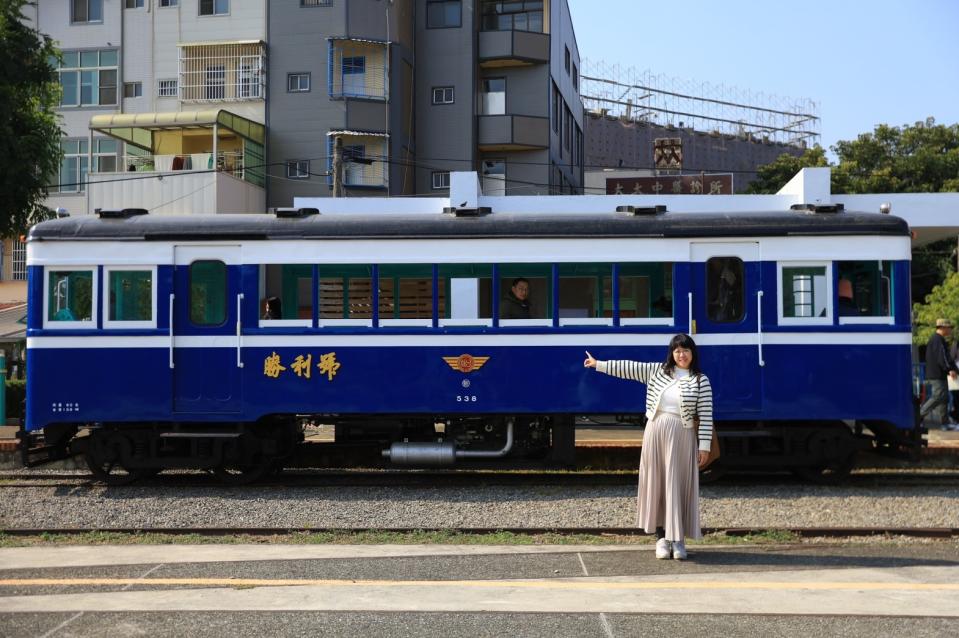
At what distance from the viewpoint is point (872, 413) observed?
36.7 feet

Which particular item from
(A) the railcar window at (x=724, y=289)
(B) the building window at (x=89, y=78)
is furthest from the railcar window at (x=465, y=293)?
(B) the building window at (x=89, y=78)

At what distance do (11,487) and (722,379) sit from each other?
333 inches

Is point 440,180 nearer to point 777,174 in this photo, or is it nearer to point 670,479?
point 777,174

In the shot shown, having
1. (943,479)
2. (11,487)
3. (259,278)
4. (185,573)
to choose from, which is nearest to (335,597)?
(185,573)

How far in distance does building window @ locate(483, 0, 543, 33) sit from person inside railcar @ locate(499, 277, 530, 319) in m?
25.3

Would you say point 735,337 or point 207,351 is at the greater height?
point 735,337

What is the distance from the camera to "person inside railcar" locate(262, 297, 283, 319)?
1153 centimetres

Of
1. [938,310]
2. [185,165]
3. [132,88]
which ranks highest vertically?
[132,88]

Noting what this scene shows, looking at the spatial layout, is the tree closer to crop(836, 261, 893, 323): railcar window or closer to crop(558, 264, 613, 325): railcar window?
crop(558, 264, 613, 325): railcar window

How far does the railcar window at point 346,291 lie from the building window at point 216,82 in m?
22.9

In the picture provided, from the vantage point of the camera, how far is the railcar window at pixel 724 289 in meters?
11.3

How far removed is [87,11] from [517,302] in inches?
1110

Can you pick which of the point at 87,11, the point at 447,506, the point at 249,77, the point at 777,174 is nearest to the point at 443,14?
the point at 249,77

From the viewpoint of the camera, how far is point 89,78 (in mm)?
33844
